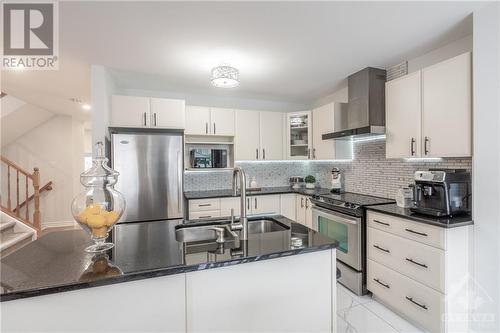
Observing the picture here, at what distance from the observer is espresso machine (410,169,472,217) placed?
2043 millimetres

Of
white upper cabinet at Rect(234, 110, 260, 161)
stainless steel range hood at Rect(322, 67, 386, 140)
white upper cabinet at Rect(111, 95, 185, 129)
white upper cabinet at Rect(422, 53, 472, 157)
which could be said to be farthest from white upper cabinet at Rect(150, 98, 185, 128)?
white upper cabinet at Rect(422, 53, 472, 157)

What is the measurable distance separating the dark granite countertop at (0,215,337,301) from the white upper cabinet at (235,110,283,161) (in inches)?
98.7

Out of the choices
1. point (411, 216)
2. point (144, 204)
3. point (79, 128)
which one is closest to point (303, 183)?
point (411, 216)

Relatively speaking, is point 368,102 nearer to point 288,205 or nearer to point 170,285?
point 288,205

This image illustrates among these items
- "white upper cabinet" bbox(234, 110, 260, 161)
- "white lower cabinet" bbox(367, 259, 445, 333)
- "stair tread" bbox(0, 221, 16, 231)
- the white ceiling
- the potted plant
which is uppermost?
the white ceiling

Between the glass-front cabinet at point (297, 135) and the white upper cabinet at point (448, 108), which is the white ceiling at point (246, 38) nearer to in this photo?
the white upper cabinet at point (448, 108)

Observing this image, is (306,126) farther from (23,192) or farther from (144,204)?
(23,192)

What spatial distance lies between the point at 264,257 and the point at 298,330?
521 millimetres

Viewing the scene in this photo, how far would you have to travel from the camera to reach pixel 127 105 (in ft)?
10.4

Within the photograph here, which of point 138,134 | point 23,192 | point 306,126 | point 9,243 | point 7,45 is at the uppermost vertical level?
point 7,45

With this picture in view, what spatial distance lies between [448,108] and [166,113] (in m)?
3.12

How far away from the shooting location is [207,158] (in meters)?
3.78

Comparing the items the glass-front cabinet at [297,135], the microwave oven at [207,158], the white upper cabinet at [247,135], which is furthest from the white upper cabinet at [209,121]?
the glass-front cabinet at [297,135]

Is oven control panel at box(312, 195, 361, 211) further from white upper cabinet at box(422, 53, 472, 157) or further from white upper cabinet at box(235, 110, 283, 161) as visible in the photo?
white upper cabinet at box(235, 110, 283, 161)
